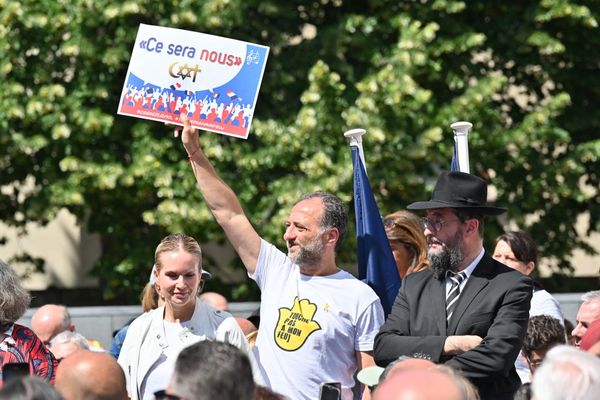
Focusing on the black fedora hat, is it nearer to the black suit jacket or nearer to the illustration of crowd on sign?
the black suit jacket

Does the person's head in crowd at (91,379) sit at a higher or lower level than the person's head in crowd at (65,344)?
higher

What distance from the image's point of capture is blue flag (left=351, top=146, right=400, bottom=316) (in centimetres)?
610

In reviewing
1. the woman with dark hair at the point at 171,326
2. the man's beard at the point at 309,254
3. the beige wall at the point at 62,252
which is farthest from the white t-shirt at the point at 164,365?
the beige wall at the point at 62,252

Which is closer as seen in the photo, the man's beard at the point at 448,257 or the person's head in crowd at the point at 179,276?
the man's beard at the point at 448,257

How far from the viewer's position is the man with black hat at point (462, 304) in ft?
15.8

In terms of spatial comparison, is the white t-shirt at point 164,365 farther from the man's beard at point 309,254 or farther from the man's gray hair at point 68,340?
the man's gray hair at point 68,340

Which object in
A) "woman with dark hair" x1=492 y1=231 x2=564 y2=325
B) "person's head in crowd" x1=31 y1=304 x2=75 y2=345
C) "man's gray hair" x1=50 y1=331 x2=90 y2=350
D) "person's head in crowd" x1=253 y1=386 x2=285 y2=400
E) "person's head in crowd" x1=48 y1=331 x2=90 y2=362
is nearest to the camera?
"person's head in crowd" x1=253 y1=386 x2=285 y2=400

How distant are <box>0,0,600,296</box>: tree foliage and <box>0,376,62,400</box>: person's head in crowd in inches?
384

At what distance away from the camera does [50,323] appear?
7.44 metres

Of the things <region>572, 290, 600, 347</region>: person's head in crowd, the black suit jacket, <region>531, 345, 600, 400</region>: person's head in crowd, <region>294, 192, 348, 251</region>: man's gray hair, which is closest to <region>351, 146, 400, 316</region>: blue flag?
<region>294, 192, 348, 251</region>: man's gray hair

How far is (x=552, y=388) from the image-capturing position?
318 cm

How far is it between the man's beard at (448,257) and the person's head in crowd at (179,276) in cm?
115

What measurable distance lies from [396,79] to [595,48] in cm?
305

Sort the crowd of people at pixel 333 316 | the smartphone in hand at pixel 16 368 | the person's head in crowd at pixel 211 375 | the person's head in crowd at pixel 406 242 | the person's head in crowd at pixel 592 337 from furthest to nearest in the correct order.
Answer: the person's head in crowd at pixel 406 242
the crowd of people at pixel 333 316
the smartphone in hand at pixel 16 368
the person's head in crowd at pixel 592 337
the person's head in crowd at pixel 211 375
